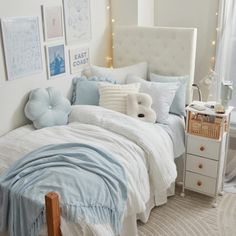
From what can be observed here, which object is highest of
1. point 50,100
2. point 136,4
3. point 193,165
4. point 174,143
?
point 136,4

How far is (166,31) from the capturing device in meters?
3.21

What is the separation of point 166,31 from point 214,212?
1.68m

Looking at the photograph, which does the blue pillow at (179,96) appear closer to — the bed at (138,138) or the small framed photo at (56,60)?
the bed at (138,138)

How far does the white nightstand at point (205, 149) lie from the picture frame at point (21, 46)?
4.40 feet

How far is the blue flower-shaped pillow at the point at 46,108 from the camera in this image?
2713 mm

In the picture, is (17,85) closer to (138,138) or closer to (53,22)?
(53,22)

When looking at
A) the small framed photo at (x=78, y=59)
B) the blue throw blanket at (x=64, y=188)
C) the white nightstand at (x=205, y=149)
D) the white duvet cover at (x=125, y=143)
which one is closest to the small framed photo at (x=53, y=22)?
the small framed photo at (x=78, y=59)

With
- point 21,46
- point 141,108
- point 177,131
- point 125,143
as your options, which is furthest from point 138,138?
point 21,46

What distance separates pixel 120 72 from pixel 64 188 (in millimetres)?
1692

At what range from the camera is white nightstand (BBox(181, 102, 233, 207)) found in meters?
2.77

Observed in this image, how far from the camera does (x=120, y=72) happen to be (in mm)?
3293

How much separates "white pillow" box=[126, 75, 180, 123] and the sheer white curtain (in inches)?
19.4

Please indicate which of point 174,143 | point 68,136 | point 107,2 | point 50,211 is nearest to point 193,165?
point 174,143

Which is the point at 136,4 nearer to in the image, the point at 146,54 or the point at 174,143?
the point at 146,54
